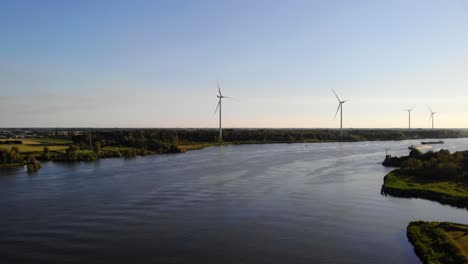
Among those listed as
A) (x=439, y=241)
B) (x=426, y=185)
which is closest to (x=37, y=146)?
(x=426, y=185)

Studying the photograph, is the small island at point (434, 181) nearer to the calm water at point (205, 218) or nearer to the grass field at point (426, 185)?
the grass field at point (426, 185)

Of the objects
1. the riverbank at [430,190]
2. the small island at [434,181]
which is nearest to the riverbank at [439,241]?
the riverbank at [430,190]

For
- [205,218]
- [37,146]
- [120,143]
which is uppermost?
[120,143]

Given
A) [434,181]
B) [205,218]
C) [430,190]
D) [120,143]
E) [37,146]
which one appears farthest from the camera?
[120,143]

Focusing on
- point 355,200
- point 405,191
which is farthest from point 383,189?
point 355,200

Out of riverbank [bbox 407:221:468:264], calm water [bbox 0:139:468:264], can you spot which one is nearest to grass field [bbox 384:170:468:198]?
calm water [bbox 0:139:468:264]

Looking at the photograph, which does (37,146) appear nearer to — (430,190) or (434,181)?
(434,181)
